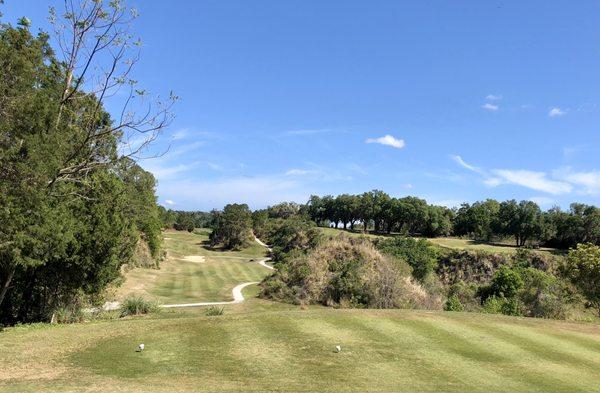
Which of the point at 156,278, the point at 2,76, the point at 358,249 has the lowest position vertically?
the point at 156,278

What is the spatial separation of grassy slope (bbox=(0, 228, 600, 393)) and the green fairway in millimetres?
20529

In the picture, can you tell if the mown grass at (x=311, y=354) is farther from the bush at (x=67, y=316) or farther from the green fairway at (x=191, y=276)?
the green fairway at (x=191, y=276)

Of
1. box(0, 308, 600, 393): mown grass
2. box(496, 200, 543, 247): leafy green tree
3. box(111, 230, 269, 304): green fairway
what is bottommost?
box(111, 230, 269, 304): green fairway

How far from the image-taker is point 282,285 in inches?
1592

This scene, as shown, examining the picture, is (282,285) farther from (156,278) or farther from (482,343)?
(482,343)

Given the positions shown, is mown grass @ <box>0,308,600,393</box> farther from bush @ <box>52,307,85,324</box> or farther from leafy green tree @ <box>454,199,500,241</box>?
leafy green tree @ <box>454,199,500,241</box>

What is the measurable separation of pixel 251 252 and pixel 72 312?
76147 millimetres

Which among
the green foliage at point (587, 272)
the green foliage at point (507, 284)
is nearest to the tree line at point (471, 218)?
the green foliage at point (507, 284)

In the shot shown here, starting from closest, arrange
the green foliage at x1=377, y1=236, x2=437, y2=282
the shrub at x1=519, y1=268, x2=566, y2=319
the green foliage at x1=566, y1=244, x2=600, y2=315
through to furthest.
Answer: the shrub at x1=519, y1=268, x2=566, y2=319, the green foliage at x1=566, y1=244, x2=600, y2=315, the green foliage at x1=377, y1=236, x2=437, y2=282

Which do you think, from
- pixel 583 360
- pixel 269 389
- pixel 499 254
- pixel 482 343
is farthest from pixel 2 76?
pixel 499 254

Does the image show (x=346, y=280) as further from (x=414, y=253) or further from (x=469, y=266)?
(x=469, y=266)

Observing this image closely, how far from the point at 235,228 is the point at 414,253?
53.8m

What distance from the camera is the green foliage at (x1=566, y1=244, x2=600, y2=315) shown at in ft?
97.7

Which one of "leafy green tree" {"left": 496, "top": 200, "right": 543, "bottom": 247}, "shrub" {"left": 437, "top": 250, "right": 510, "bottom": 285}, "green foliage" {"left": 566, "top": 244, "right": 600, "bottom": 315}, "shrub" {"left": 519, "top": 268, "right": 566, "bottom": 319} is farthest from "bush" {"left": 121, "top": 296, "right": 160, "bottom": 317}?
"leafy green tree" {"left": 496, "top": 200, "right": 543, "bottom": 247}
